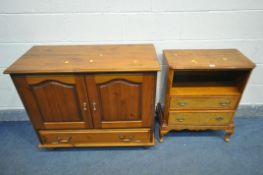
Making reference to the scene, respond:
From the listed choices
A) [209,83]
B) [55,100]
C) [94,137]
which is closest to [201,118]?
[209,83]

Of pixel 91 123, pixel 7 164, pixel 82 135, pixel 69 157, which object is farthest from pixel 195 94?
pixel 7 164

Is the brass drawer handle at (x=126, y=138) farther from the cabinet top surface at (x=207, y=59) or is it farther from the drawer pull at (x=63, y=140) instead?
the cabinet top surface at (x=207, y=59)

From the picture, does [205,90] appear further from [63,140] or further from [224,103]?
[63,140]

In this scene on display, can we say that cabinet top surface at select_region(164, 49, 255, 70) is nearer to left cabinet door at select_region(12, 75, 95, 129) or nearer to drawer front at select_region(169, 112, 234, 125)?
drawer front at select_region(169, 112, 234, 125)

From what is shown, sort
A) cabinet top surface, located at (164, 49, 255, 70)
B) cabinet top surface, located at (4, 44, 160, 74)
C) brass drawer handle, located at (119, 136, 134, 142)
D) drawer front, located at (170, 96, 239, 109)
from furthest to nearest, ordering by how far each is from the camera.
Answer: brass drawer handle, located at (119, 136, 134, 142), drawer front, located at (170, 96, 239, 109), cabinet top surface, located at (164, 49, 255, 70), cabinet top surface, located at (4, 44, 160, 74)

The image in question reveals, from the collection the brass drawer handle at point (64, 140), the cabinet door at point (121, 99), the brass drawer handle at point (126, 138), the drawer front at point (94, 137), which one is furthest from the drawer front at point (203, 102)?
the brass drawer handle at point (64, 140)

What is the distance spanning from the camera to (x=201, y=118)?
1.44 meters

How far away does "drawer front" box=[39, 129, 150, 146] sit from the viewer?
4.59ft

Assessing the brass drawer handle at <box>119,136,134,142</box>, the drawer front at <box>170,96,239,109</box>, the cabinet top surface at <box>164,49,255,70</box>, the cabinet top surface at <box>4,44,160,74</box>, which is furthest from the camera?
the brass drawer handle at <box>119,136,134,142</box>

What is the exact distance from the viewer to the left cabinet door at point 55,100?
1111 millimetres

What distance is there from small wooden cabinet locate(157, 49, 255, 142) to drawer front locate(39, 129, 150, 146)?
0.24 meters

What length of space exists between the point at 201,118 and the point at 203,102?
0.18 m

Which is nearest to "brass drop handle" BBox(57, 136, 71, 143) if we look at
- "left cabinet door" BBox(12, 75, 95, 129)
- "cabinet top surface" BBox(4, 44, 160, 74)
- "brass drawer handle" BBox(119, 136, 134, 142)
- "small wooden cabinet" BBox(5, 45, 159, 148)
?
"small wooden cabinet" BBox(5, 45, 159, 148)

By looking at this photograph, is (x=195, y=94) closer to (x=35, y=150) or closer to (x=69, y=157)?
(x=69, y=157)
